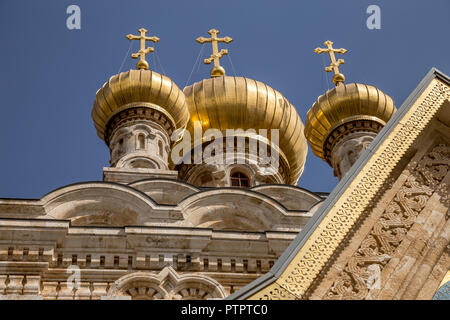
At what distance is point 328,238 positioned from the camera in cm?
464

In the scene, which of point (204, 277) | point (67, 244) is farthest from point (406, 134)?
point (67, 244)

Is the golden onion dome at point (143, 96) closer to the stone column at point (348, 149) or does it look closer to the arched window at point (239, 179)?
the arched window at point (239, 179)

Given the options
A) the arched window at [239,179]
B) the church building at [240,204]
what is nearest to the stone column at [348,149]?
the church building at [240,204]

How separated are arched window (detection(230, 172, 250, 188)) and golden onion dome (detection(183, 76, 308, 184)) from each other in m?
1.21

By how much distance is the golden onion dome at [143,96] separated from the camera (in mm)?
14352

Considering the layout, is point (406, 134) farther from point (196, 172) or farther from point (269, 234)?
point (196, 172)

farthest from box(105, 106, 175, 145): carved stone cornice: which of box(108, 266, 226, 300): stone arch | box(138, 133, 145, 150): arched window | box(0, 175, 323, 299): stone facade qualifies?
box(108, 266, 226, 300): stone arch

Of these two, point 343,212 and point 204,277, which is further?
point 204,277

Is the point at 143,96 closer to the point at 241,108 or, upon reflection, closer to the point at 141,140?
the point at 141,140

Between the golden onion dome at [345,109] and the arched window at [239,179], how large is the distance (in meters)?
1.83

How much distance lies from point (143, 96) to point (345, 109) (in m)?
3.51

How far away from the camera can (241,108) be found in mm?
15609
